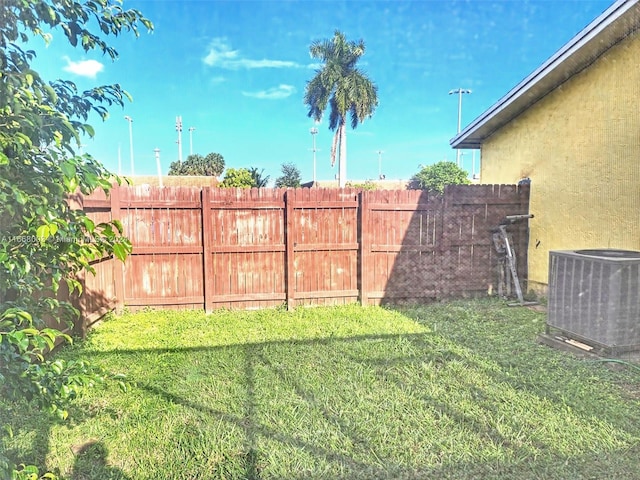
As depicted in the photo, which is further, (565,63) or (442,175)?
(442,175)

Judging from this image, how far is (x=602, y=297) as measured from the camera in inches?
138

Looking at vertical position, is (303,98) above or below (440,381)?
above

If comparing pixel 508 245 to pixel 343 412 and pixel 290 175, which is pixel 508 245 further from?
pixel 290 175

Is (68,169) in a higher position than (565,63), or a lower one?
lower

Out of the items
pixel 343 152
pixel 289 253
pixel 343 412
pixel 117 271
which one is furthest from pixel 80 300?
pixel 343 152

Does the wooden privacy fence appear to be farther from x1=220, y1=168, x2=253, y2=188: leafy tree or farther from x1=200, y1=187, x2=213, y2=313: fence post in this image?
x1=220, y1=168, x2=253, y2=188: leafy tree

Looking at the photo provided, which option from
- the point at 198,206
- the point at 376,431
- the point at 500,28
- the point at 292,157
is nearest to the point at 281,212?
the point at 198,206

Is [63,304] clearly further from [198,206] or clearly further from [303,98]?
[303,98]

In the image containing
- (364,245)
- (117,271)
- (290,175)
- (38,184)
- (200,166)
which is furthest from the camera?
(200,166)

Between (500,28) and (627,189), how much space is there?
148 inches

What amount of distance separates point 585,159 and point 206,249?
540 centimetres

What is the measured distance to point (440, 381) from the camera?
307 cm

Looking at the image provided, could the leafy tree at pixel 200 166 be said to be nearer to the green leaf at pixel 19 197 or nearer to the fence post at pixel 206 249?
the fence post at pixel 206 249

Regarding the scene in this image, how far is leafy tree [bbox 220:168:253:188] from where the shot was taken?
23.4m
